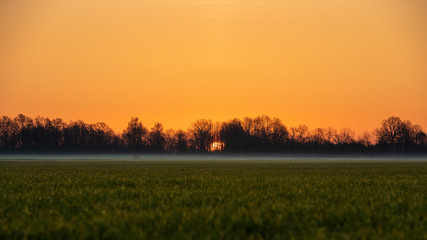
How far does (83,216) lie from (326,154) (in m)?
195

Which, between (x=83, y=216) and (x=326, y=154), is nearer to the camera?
(x=83, y=216)

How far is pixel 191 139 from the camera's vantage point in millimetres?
178500

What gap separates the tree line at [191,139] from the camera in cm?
17675

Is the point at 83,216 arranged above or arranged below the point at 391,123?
below

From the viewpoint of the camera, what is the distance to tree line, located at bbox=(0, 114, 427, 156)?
580ft

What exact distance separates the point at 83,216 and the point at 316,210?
6.09m

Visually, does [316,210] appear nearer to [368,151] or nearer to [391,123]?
[391,123]

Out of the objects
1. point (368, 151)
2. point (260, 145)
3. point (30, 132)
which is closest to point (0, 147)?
point (30, 132)

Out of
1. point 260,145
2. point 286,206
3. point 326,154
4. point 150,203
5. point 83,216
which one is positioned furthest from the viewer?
point 326,154

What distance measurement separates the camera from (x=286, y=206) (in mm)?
11617

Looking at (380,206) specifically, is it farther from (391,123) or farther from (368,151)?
(368,151)

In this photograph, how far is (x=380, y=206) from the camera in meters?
12.2

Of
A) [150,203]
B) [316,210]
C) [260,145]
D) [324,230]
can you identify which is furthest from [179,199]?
[260,145]

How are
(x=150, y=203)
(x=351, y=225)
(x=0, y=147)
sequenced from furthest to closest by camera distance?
1. (x=0, y=147)
2. (x=150, y=203)
3. (x=351, y=225)
